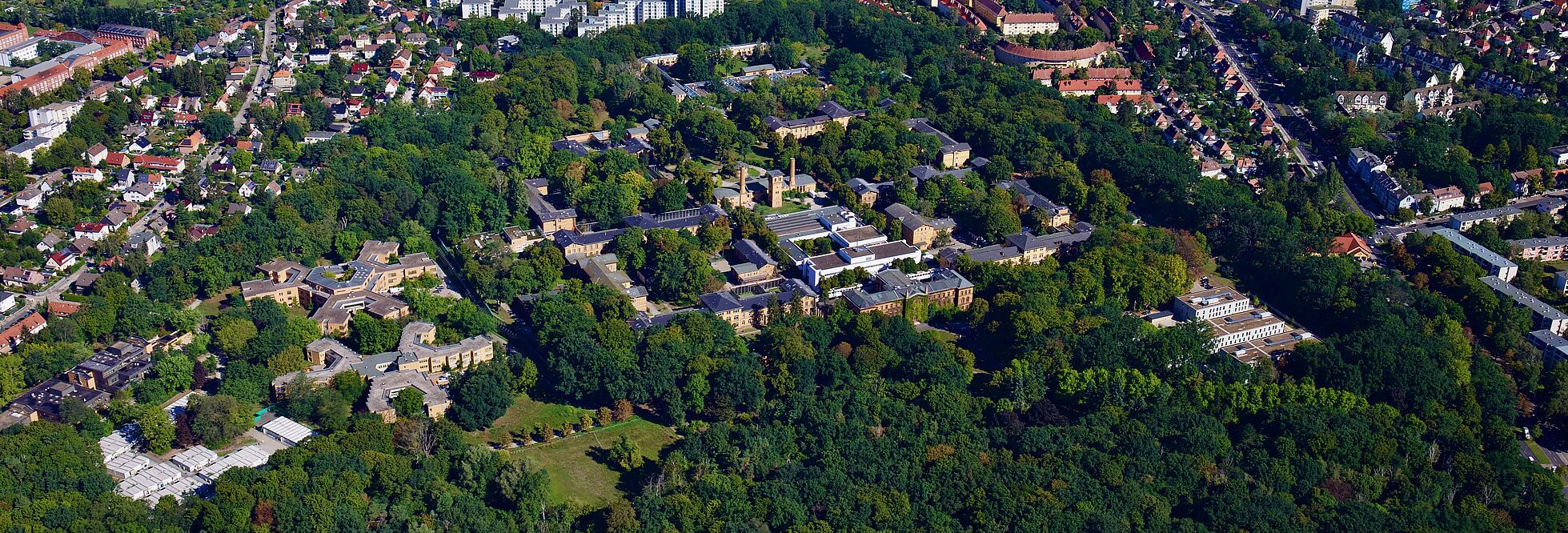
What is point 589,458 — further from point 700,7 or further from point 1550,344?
point 700,7

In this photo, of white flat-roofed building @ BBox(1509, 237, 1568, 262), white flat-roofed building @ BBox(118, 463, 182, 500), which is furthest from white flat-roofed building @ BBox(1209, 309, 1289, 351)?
white flat-roofed building @ BBox(118, 463, 182, 500)

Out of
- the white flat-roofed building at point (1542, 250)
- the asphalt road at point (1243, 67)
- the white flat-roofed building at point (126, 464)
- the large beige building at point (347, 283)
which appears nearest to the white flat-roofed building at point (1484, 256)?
the white flat-roofed building at point (1542, 250)

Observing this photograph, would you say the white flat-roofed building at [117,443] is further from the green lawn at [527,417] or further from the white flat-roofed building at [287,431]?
the green lawn at [527,417]

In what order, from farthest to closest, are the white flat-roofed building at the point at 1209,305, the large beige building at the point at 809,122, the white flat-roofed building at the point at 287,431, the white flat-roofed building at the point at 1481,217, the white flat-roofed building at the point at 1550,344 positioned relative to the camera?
the large beige building at the point at 809,122, the white flat-roofed building at the point at 1481,217, the white flat-roofed building at the point at 1209,305, the white flat-roofed building at the point at 1550,344, the white flat-roofed building at the point at 287,431

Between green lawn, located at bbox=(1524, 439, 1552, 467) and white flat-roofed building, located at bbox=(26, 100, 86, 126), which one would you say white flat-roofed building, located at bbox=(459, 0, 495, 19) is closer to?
white flat-roofed building, located at bbox=(26, 100, 86, 126)

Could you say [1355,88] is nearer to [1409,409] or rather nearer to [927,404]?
[1409,409]
